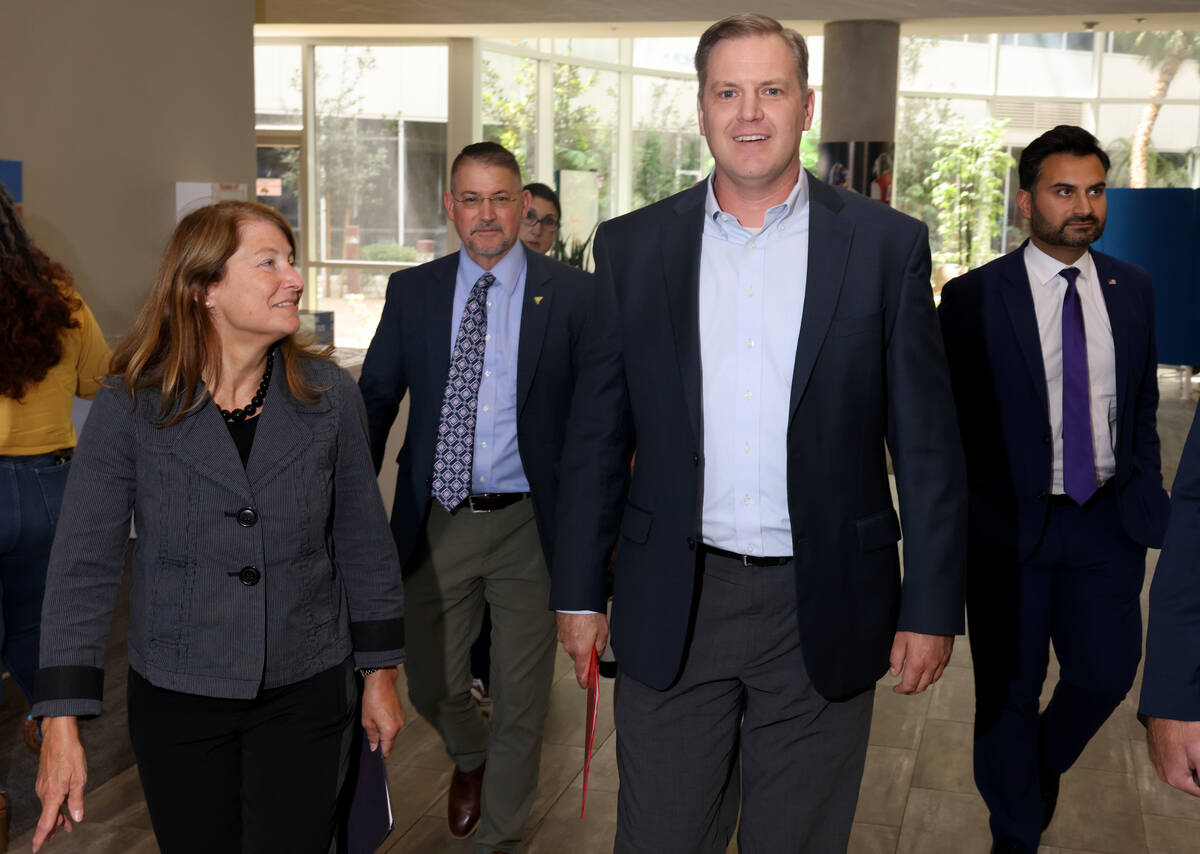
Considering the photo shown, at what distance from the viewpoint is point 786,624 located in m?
2.36

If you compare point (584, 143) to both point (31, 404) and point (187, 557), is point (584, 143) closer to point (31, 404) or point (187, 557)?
point (31, 404)

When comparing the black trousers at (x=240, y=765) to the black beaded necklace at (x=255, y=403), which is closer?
the black trousers at (x=240, y=765)

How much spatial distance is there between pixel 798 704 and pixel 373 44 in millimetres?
12449

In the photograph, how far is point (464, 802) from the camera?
12.2ft

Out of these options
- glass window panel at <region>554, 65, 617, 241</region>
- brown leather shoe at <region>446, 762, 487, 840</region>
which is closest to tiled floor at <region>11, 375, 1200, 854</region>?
brown leather shoe at <region>446, 762, 487, 840</region>

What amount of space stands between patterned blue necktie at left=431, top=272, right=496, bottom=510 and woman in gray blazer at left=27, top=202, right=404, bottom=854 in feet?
3.62

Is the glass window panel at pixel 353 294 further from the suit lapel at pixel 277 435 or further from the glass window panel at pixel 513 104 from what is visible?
the suit lapel at pixel 277 435

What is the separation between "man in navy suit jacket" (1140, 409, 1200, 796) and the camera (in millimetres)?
1799

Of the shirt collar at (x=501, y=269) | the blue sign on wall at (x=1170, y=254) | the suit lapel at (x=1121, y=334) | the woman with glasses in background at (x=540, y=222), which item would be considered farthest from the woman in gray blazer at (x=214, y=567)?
the blue sign on wall at (x=1170, y=254)

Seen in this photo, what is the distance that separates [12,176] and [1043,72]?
1621 cm

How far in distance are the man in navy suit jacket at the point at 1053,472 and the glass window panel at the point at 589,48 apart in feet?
42.5

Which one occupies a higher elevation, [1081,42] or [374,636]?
[1081,42]

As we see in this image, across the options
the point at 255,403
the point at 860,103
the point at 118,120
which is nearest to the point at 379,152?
the point at 860,103

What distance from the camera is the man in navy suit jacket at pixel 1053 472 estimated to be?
3.29 meters
